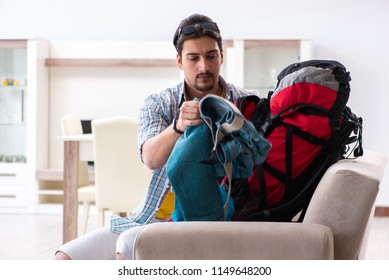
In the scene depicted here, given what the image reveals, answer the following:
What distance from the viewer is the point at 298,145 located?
2156 millimetres

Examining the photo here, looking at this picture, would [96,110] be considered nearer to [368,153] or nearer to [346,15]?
[346,15]

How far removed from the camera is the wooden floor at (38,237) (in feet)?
15.7

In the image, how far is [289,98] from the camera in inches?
84.7

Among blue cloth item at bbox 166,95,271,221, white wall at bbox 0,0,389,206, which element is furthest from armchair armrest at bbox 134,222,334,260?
white wall at bbox 0,0,389,206

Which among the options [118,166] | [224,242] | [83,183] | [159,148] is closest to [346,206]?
[224,242]

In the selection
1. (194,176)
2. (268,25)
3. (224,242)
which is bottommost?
(224,242)

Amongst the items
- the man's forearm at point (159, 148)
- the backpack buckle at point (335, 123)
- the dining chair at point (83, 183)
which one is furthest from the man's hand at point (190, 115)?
the dining chair at point (83, 183)

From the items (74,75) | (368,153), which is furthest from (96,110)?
(368,153)

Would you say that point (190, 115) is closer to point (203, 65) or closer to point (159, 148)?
point (159, 148)

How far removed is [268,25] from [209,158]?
5.69m

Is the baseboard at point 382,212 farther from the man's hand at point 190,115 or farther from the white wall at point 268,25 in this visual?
the man's hand at point 190,115

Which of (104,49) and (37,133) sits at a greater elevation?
(104,49)

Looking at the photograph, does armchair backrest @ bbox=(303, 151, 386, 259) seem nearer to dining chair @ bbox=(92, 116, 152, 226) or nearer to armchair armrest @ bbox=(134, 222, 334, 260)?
armchair armrest @ bbox=(134, 222, 334, 260)

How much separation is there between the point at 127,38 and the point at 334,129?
5570mm
